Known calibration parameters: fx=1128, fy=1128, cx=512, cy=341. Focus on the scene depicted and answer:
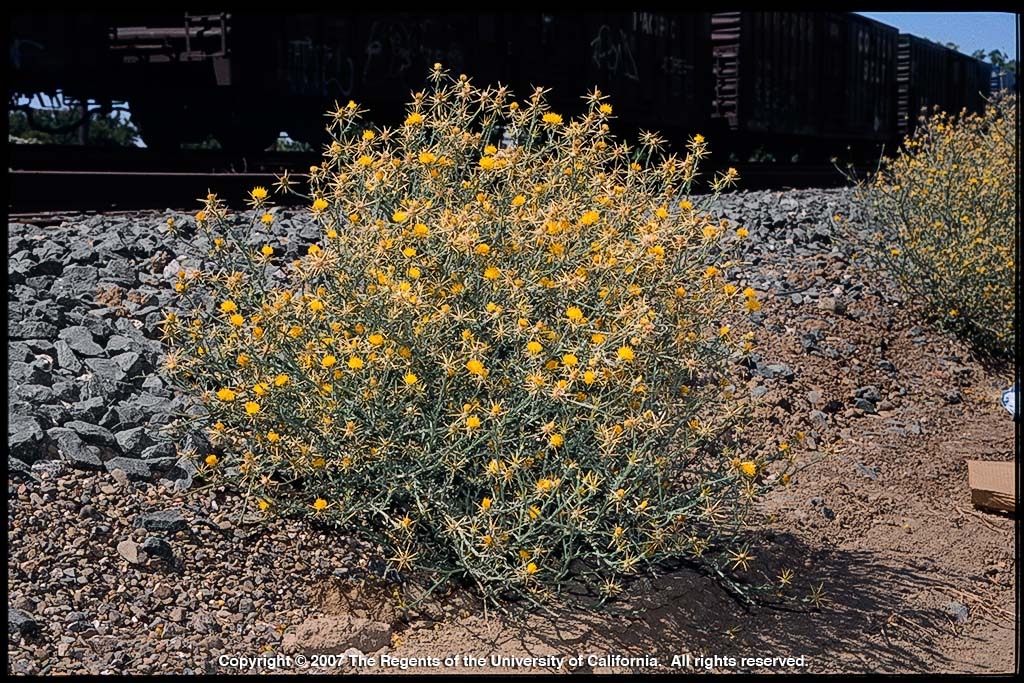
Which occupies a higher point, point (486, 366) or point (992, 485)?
point (486, 366)

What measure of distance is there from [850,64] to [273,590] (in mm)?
20638

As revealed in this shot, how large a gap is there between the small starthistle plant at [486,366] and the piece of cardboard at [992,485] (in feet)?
5.34

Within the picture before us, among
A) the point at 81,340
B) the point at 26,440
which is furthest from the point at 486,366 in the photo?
the point at 81,340

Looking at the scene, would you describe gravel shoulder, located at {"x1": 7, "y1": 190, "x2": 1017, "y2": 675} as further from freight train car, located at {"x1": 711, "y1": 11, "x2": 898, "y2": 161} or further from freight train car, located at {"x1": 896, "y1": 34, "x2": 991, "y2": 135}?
freight train car, located at {"x1": 896, "y1": 34, "x2": 991, "y2": 135}

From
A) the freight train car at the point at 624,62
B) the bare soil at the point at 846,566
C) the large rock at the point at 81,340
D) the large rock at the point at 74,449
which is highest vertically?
the freight train car at the point at 624,62

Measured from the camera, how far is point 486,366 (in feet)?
11.0

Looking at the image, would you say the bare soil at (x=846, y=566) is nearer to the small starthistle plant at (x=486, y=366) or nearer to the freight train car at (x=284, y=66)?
the small starthistle plant at (x=486, y=366)

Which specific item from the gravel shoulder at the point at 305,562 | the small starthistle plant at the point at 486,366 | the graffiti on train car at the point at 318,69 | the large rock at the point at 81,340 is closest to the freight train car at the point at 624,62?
the graffiti on train car at the point at 318,69

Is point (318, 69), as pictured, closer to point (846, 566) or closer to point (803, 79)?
point (846, 566)

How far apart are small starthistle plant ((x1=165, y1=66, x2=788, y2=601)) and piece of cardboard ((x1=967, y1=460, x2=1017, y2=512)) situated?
1626mm

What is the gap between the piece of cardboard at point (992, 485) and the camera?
4805 millimetres

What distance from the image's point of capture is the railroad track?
7688 mm

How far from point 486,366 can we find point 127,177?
5813mm

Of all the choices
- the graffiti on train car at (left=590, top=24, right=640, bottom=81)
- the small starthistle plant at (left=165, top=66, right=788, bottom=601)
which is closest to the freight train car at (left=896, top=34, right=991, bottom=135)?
the graffiti on train car at (left=590, top=24, right=640, bottom=81)
